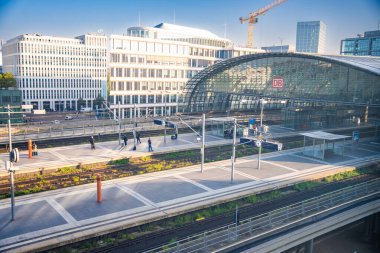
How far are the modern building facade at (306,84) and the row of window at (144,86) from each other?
39.0ft

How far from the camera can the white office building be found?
253ft

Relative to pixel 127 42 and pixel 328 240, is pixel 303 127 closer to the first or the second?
pixel 328 240

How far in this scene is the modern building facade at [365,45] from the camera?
14330 cm

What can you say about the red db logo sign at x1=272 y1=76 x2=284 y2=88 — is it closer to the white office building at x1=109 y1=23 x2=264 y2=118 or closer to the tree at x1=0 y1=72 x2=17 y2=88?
the white office building at x1=109 y1=23 x2=264 y2=118

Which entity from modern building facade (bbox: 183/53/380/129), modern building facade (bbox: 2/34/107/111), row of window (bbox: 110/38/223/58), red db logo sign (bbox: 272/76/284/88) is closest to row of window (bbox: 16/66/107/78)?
modern building facade (bbox: 2/34/107/111)

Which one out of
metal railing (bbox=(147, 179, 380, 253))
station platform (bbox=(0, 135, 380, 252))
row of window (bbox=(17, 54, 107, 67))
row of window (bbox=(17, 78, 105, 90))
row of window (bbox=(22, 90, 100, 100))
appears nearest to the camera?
metal railing (bbox=(147, 179, 380, 253))

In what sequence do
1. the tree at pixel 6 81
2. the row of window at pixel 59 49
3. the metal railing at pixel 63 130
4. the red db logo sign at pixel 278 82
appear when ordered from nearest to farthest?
1. the metal railing at pixel 63 130
2. the red db logo sign at pixel 278 82
3. the tree at pixel 6 81
4. the row of window at pixel 59 49

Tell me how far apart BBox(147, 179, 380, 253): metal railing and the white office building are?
5193 cm

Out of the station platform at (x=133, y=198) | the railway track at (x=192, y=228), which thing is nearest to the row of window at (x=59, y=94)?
the station platform at (x=133, y=198)

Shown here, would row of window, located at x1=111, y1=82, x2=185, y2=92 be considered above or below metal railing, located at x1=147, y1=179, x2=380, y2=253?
above

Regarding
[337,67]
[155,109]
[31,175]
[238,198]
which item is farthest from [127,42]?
[238,198]

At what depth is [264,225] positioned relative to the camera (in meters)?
18.3

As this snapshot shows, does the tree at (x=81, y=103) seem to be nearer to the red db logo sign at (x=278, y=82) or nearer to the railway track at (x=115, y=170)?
the red db logo sign at (x=278, y=82)

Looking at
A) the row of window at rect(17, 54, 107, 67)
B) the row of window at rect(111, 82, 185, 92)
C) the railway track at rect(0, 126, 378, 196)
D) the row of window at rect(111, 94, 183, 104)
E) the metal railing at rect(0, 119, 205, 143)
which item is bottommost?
the railway track at rect(0, 126, 378, 196)
